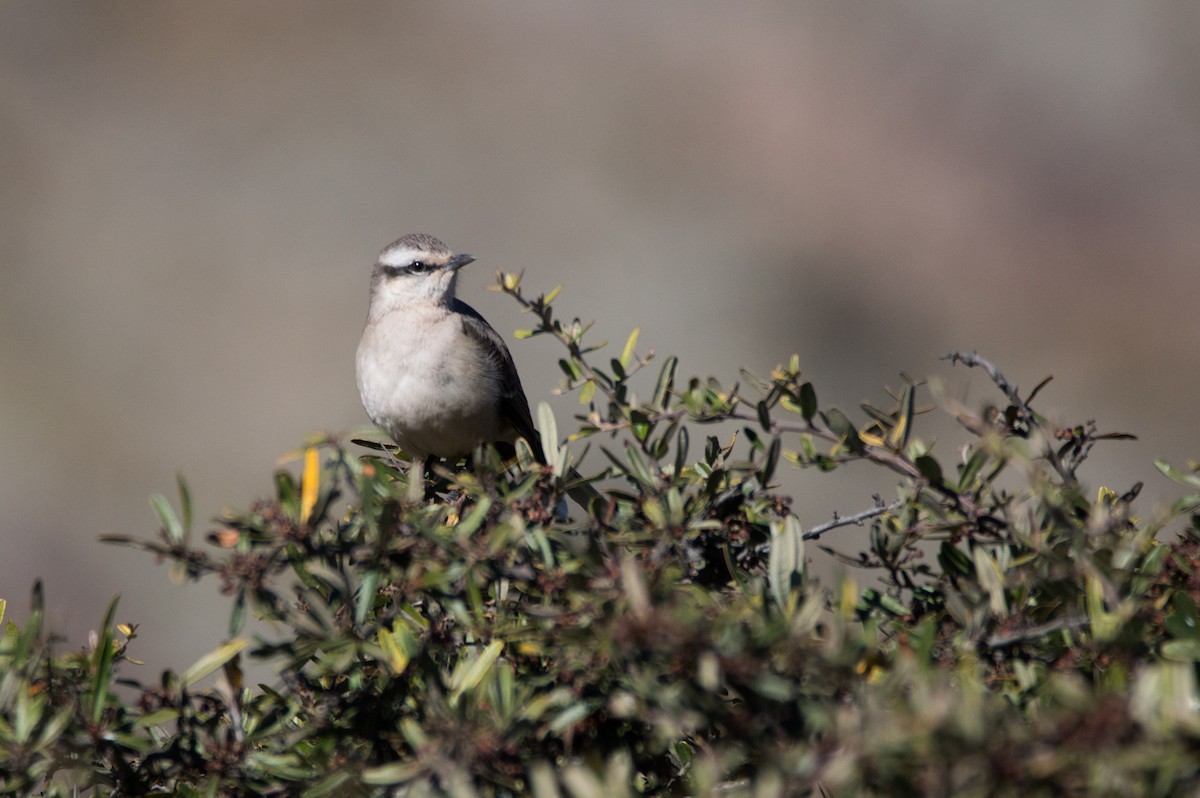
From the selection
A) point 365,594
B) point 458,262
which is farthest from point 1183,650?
point 458,262

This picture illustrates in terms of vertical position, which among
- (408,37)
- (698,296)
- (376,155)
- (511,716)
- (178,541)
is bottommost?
(511,716)

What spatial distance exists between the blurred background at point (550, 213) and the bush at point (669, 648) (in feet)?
32.3

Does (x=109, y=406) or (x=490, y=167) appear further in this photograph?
(x=490, y=167)

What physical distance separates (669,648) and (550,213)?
51.4 ft

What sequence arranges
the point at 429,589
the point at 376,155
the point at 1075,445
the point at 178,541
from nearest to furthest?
the point at 178,541
the point at 429,589
the point at 1075,445
the point at 376,155

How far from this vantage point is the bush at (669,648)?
1753mm

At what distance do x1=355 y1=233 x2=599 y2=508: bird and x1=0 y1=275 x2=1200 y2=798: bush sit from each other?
293 centimetres

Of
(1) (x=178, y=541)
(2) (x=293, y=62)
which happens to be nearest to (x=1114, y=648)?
(1) (x=178, y=541)

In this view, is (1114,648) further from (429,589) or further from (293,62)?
(293,62)

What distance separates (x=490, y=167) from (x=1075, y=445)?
15.5 m

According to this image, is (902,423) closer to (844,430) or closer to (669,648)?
(844,430)

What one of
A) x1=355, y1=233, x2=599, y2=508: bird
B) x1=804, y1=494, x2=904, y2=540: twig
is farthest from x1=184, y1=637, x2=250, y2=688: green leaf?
x1=355, y1=233, x2=599, y2=508: bird

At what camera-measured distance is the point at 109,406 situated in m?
15.6

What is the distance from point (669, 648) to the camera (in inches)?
74.7
